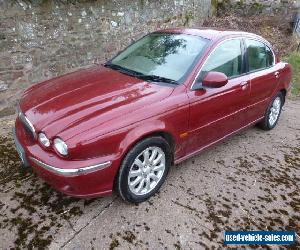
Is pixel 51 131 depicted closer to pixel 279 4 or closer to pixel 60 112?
pixel 60 112

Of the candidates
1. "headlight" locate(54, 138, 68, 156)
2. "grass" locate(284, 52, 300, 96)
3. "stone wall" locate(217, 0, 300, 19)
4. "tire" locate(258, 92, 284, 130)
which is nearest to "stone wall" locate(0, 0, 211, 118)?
"headlight" locate(54, 138, 68, 156)

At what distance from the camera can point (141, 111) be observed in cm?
322

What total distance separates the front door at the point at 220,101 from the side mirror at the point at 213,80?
106 millimetres

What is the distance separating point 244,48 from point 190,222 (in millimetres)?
2465

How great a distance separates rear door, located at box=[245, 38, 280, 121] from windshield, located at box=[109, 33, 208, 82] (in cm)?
97

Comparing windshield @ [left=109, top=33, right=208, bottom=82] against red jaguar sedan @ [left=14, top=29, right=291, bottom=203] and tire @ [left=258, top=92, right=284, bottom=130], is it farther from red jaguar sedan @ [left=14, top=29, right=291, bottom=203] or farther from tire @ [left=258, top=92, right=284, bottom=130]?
tire @ [left=258, top=92, right=284, bottom=130]

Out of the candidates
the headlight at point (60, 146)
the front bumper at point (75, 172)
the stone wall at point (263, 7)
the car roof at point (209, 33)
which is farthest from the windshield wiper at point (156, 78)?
the stone wall at point (263, 7)

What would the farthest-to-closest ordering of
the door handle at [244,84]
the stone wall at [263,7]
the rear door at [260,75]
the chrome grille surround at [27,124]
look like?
the stone wall at [263,7]
the rear door at [260,75]
the door handle at [244,84]
the chrome grille surround at [27,124]

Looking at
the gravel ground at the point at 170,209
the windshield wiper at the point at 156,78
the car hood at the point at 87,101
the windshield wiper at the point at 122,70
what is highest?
the windshield wiper at the point at 156,78

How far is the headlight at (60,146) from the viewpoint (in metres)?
2.88

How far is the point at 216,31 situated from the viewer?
434 centimetres

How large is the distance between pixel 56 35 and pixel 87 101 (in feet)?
10.0

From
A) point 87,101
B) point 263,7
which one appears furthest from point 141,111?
point 263,7

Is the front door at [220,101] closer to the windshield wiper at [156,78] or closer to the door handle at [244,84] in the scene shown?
the door handle at [244,84]
